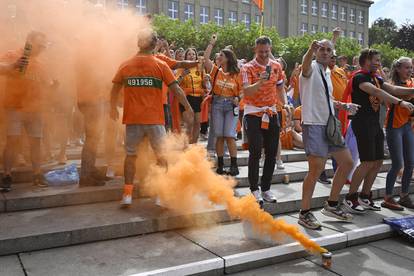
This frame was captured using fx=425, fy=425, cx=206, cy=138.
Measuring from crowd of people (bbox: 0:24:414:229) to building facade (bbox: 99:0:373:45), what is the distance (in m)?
41.5

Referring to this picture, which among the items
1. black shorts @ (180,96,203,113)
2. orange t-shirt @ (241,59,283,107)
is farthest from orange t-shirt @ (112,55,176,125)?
black shorts @ (180,96,203,113)

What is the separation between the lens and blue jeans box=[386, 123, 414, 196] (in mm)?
6078

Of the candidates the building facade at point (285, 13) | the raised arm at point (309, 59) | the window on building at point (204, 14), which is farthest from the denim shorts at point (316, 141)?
the window on building at point (204, 14)

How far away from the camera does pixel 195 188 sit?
16.0ft

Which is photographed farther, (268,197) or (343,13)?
(343,13)

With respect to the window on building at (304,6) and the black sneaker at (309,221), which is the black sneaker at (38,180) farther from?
the window on building at (304,6)

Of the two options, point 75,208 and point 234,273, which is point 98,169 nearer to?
point 75,208

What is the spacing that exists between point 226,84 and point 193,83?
1.83 meters

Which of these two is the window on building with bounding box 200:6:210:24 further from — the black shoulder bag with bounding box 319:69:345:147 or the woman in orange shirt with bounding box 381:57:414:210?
the black shoulder bag with bounding box 319:69:345:147

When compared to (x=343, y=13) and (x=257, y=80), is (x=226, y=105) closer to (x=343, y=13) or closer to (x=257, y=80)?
(x=257, y=80)

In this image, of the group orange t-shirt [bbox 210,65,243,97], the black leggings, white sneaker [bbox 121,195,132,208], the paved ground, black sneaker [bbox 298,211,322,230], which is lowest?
the paved ground

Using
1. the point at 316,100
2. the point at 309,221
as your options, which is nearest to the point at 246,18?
the point at 316,100

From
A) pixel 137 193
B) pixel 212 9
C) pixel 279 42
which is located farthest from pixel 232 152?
pixel 212 9

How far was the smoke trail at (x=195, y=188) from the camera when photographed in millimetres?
4594
